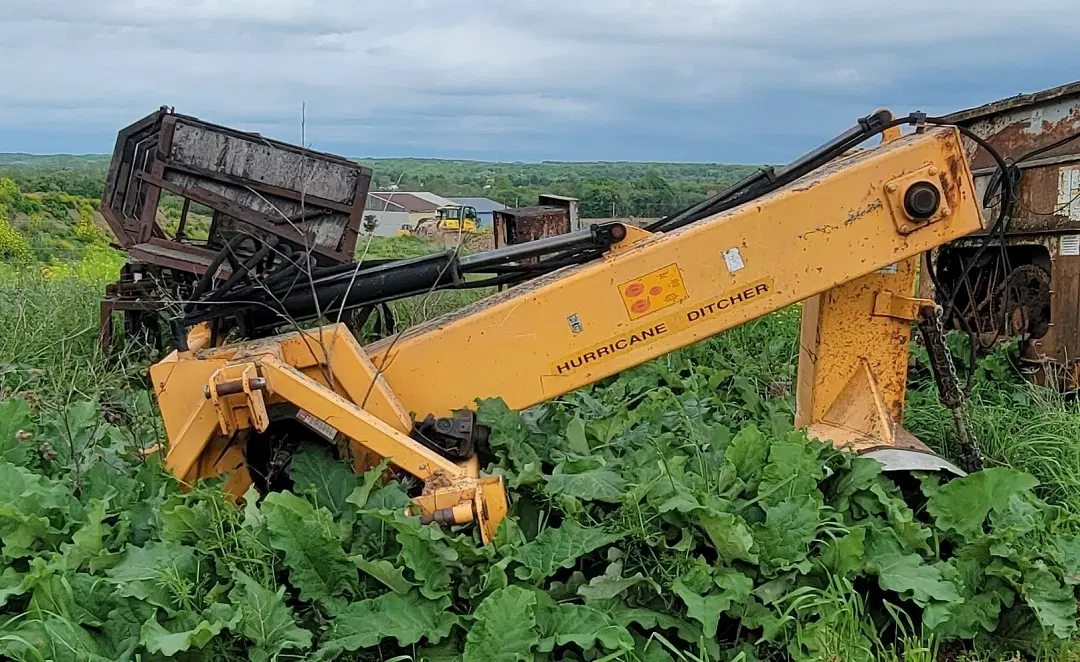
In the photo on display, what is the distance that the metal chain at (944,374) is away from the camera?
376 cm

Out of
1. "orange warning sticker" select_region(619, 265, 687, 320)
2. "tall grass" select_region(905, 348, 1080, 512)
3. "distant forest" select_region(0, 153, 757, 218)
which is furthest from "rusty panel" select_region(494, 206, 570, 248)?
"orange warning sticker" select_region(619, 265, 687, 320)

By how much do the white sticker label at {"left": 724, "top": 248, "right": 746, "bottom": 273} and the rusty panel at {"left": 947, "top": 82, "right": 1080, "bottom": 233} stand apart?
3.03 metres

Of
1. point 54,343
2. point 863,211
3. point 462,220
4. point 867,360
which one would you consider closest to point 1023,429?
point 867,360

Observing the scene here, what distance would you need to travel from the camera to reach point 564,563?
120 inches

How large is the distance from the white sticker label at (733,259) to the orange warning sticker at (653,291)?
0.17 meters

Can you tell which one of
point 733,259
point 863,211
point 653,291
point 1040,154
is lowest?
point 653,291

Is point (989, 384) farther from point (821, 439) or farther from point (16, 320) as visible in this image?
point (16, 320)

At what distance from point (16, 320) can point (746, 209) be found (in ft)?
20.4

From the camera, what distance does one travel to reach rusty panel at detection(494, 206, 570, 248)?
7.68 meters

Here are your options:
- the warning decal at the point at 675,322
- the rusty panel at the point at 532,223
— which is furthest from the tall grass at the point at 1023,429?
the rusty panel at the point at 532,223

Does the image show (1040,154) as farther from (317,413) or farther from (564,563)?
(317,413)

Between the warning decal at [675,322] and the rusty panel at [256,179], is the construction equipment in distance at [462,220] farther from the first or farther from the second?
the rusty panel at [256,179]

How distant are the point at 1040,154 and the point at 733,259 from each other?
11.8 ft

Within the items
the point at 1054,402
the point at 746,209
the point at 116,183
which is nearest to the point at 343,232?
the point at 116,183
